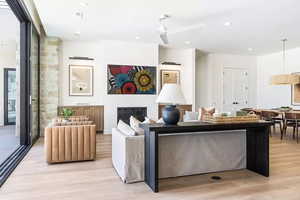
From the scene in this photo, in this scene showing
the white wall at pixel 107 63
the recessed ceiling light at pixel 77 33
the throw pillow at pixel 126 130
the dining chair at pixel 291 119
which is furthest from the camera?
the white wall at pixel 107 63

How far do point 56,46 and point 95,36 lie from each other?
1.23 meters

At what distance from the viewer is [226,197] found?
2621 millimetres

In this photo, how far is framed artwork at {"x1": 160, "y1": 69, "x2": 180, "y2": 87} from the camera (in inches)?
300

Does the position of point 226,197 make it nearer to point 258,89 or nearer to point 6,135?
point 6,135

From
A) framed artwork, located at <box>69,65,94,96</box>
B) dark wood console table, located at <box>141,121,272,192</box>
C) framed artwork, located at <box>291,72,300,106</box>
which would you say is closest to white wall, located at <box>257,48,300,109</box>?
framed artwork, located at <box>291,72,300,106</box>

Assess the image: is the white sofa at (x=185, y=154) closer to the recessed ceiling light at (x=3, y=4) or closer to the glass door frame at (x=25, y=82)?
the glass door frame at (x=25, y=82)

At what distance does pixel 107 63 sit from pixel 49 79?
68.4 inches

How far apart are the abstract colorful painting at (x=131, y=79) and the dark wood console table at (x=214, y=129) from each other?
12.9ft

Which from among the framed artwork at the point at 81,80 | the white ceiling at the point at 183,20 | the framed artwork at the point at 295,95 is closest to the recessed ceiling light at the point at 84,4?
the white ceiling at the point at 183,20

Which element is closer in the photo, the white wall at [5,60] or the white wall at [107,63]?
the white wall at [107,63]

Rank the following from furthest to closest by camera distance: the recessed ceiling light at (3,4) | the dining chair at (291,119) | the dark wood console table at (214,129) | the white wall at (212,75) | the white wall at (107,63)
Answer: the white wall at (212,75), the white wall at (107,63), the dining chair at (291,119), the recessed ceiling light at (3,4), the dark wood console table at (214,129)

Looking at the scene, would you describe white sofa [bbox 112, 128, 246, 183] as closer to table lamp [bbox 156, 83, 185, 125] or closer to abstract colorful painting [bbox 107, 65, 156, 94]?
table lamp [bbox 156, 83, 185, 125]

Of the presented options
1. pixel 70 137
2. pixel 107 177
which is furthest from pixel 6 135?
pixel 107 177

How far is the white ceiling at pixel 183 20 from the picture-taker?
4.05 meters
